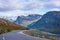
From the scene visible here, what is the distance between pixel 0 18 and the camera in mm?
110625
